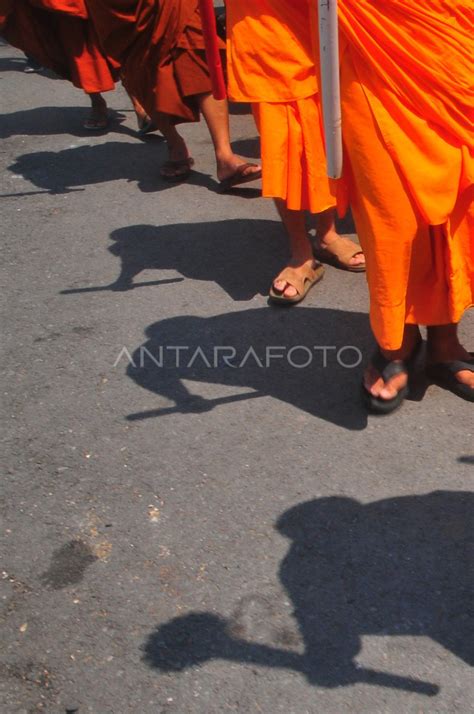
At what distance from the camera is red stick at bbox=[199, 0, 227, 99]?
274 cm

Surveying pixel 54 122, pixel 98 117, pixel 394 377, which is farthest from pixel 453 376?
pixel 54 122

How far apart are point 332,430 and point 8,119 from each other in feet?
15.5

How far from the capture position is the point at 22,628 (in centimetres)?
252

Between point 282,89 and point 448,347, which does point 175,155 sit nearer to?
point 282,89

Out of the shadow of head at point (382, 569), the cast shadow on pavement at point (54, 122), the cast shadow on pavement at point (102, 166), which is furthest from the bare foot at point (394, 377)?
the cast shadow on pavement at point (54, 122)

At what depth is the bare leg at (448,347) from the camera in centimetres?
316

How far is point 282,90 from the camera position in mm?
3402

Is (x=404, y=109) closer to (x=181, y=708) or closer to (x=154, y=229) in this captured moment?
(x=181, y=708)

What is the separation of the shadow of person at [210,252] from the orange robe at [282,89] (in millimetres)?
618

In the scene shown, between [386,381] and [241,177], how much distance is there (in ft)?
6.77

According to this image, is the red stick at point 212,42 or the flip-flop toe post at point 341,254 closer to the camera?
the red stick at point 212,42

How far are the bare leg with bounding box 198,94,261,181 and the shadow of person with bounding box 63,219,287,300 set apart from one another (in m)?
0.38

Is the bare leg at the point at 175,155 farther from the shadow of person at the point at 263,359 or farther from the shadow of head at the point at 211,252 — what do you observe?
the shadow of person at the point at 263,359

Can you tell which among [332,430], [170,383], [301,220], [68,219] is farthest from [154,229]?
[332,430]
